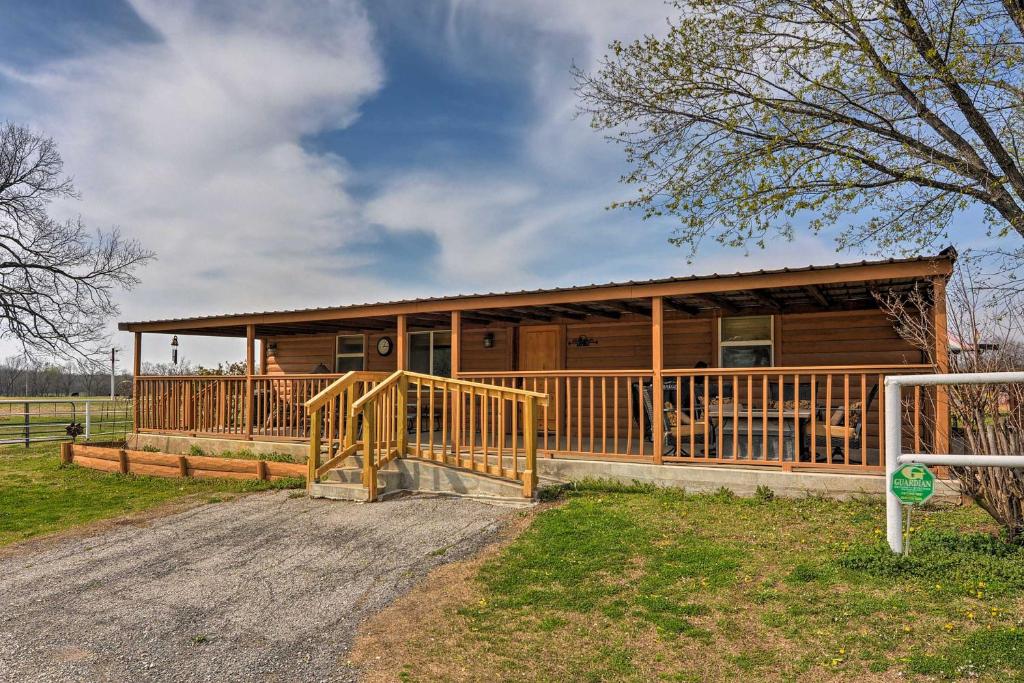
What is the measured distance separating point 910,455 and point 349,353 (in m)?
10.9

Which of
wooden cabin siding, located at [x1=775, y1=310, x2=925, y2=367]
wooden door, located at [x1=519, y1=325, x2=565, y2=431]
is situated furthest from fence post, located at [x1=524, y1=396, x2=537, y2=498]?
wooden cabin siding, located at [x1=775, y1=310, x2=925, y2=367]

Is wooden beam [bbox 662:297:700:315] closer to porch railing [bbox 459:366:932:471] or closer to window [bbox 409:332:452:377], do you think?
porch railing [bbox 459:366:932:471]

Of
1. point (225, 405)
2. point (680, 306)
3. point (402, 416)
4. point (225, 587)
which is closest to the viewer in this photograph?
point (225, 587)

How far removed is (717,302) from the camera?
337 inches

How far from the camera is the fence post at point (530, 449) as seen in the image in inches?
255

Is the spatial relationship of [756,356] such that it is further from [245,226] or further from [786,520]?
[245,226]

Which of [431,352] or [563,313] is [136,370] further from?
[563,313]

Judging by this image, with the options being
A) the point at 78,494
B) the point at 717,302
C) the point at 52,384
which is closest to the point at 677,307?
the point at 717,302

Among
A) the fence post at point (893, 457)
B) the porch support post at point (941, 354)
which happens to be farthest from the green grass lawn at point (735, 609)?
the porch support post at point (941, 354)

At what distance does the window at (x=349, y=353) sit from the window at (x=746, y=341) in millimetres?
7021

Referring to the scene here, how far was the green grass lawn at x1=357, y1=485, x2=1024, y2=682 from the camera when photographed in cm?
314

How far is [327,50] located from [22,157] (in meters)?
20.2

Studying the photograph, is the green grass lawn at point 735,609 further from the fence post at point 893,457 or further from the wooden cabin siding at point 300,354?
the wooden cabin siding at point 300,354

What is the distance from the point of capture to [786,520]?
219 inches
